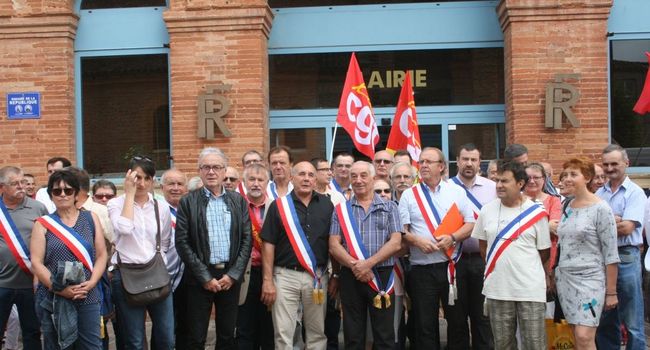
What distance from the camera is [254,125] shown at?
1029cm

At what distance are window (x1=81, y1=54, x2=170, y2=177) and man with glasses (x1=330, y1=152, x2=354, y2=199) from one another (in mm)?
4030

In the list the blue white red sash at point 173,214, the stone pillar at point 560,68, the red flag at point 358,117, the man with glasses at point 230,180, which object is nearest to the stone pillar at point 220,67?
the red flag at point 358,117

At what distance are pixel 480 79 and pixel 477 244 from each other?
4.67 m

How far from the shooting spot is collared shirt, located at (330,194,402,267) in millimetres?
6453

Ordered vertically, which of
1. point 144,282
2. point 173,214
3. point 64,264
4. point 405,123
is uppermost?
point 405,123

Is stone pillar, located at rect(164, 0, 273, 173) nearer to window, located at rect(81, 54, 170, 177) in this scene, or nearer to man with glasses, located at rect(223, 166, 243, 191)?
window, located at rect(81, 54, 170, 177)

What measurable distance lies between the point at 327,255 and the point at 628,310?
271 cm

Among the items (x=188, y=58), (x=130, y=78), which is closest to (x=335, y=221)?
(x=188, y=58)

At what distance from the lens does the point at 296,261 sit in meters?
6.49

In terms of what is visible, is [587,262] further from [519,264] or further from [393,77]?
[393,77]

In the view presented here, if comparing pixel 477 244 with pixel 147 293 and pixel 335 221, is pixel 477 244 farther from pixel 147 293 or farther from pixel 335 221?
pixel 147 293

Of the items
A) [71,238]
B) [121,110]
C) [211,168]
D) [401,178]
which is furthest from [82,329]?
[121,110]

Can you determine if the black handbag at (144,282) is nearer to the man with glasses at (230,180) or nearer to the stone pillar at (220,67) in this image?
the man with glasses at (230,180)

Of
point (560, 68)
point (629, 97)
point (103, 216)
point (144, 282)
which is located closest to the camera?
point (144, 282)
